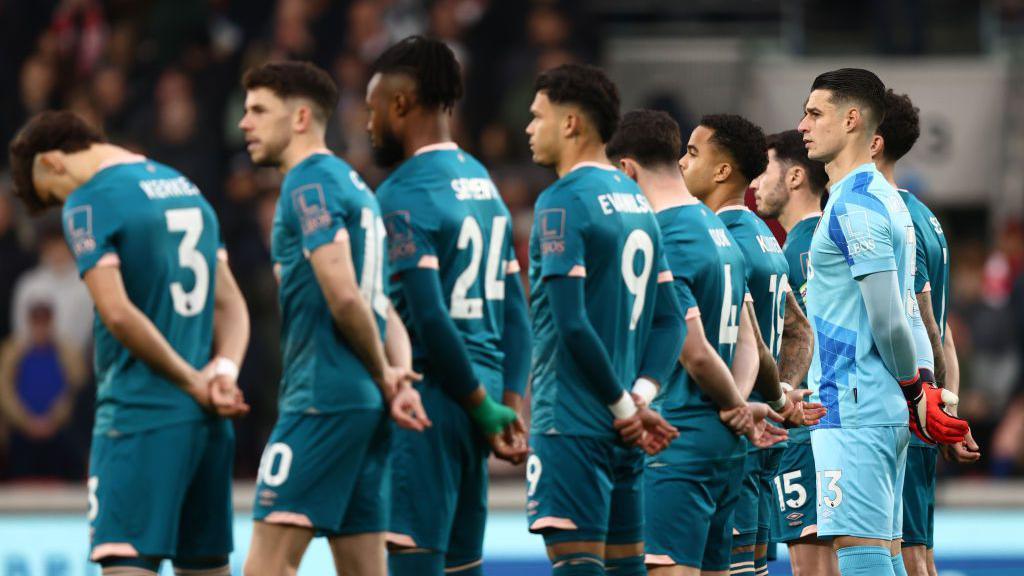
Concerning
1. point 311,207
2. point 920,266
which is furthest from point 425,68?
point 920,266

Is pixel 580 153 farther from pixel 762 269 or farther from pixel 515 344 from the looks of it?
pixel 762 269

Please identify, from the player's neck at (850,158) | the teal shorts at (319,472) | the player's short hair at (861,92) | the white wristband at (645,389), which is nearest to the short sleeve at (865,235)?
the player's neck at (850,158)

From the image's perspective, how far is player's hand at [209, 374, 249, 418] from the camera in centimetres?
576

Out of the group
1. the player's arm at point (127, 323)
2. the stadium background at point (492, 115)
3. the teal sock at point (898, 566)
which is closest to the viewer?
the player's arm at point (127, 323)

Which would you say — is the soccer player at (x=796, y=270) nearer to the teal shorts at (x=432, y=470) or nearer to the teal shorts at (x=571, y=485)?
the teal shorts at (x=571, y=485)

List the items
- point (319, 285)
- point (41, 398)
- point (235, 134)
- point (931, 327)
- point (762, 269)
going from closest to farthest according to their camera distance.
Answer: point (319, 285) → point (931, 327) → point (762, 269) → point (41, 398) → point (235, 134)

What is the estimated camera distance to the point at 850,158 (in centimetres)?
673

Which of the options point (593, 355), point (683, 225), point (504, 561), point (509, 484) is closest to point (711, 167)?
point (683, 225)

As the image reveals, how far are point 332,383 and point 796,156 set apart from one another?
316 cm

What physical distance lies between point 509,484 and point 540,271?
566 centimetres

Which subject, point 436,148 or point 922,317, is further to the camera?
point 922,317

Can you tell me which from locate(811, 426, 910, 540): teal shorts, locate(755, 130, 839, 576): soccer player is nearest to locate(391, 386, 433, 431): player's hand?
locate(811, 426, 910, 540): teal shorts

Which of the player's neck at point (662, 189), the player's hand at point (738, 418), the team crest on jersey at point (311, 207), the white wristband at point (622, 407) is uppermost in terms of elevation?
the player's neck at point (662, 189)

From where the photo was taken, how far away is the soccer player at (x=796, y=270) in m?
7.77
